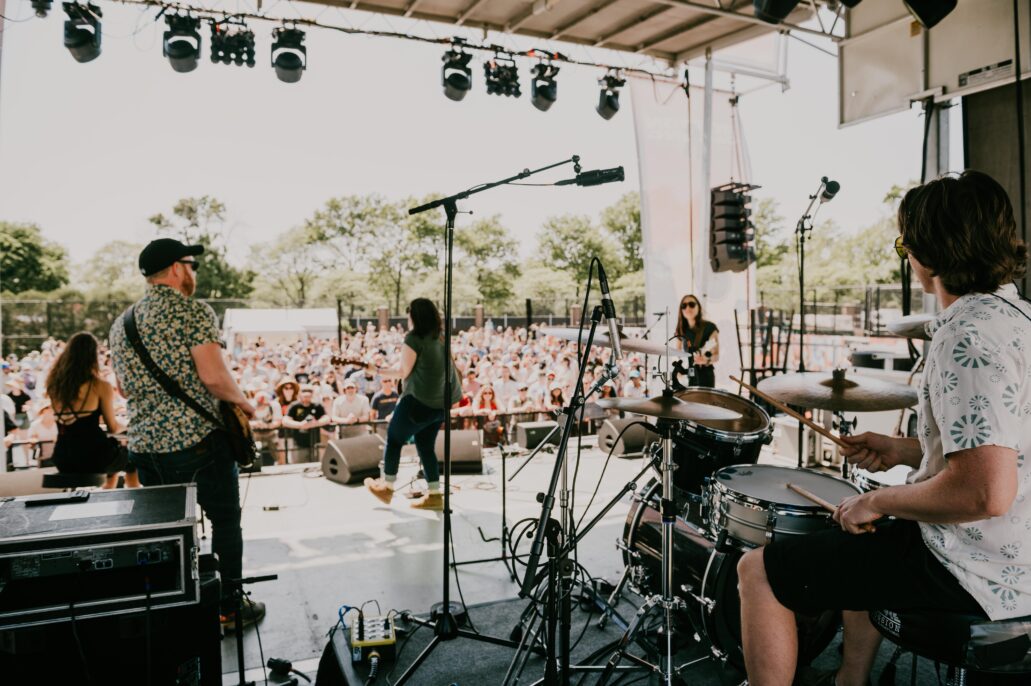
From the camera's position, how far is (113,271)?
1280 inches

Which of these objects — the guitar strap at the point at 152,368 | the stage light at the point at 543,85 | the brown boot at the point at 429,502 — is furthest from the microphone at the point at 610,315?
the stage light at the point at 543,85

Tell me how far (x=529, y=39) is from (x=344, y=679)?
6.66 meters

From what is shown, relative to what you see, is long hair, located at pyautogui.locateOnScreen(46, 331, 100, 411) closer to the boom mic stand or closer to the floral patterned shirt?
the floral patterned shirt

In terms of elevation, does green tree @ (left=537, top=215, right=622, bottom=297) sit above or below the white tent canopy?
above

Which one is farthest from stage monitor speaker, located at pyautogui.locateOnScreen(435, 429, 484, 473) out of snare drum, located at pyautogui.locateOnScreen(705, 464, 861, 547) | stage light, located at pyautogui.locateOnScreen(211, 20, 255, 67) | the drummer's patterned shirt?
the drummer's patterned shirt

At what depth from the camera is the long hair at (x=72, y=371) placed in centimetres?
325

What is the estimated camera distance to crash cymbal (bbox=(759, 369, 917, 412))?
223cm

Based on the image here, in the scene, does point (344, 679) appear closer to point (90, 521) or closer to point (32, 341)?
point (90, 521)

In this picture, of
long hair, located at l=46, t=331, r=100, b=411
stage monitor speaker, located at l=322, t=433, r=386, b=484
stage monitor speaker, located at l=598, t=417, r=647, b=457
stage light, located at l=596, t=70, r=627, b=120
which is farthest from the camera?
stage light, located at l=596, t=70, r=627, b=120

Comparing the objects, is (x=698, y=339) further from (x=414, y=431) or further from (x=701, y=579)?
(x=701, y=579)

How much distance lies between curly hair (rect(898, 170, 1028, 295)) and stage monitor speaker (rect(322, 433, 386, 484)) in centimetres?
452

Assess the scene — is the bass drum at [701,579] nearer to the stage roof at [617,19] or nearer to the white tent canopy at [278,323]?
the stage roof at [617,19]

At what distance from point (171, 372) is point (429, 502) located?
2.53 metres

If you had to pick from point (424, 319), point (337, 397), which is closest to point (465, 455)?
point (424, 319)
